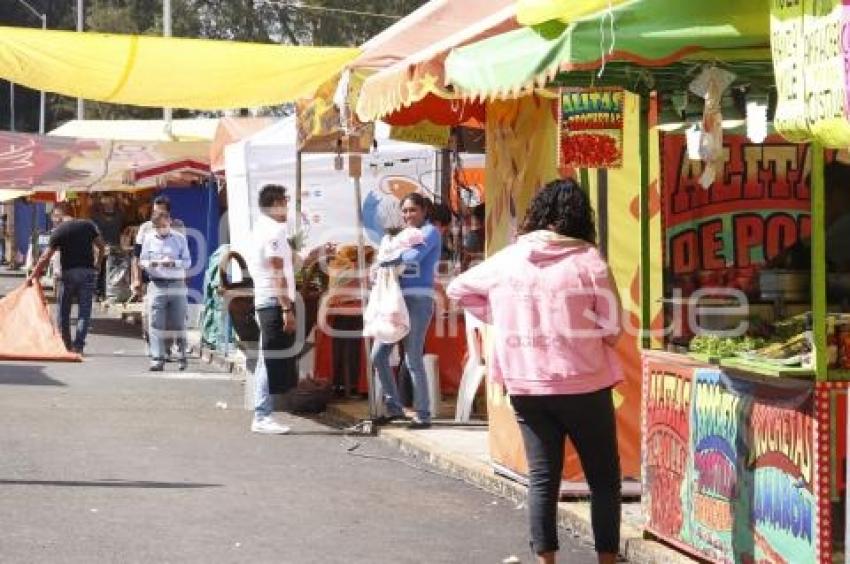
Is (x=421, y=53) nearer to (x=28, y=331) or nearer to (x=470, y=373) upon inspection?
(x=470, y=373)

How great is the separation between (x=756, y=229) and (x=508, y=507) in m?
2.34

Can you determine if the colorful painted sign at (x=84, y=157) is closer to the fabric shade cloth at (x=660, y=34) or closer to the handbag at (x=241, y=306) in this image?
the handbag at (x=241, y=306)

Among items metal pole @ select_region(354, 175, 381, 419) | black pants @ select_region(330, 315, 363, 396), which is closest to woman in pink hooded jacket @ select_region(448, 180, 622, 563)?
metal pole @ select_region(354, 175, 381, 419)

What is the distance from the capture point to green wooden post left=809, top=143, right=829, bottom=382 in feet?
21.9

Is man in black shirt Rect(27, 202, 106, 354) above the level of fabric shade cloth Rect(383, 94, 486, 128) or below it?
below

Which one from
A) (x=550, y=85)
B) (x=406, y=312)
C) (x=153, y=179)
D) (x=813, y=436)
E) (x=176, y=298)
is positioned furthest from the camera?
(x=153, y=179)

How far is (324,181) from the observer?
759 inches

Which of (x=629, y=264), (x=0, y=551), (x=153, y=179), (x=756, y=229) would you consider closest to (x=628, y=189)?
(x=629, y=264)

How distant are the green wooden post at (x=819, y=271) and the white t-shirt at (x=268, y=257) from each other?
6678mm

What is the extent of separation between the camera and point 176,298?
64.0 ft

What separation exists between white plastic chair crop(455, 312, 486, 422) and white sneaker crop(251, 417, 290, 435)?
1.42 metres

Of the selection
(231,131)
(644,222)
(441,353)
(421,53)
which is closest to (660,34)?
(644,222)

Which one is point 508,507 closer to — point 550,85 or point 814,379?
point 550,85

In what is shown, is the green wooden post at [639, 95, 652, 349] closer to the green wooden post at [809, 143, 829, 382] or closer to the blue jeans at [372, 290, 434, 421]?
the green wooden post at [809, 143, 829, 382]
